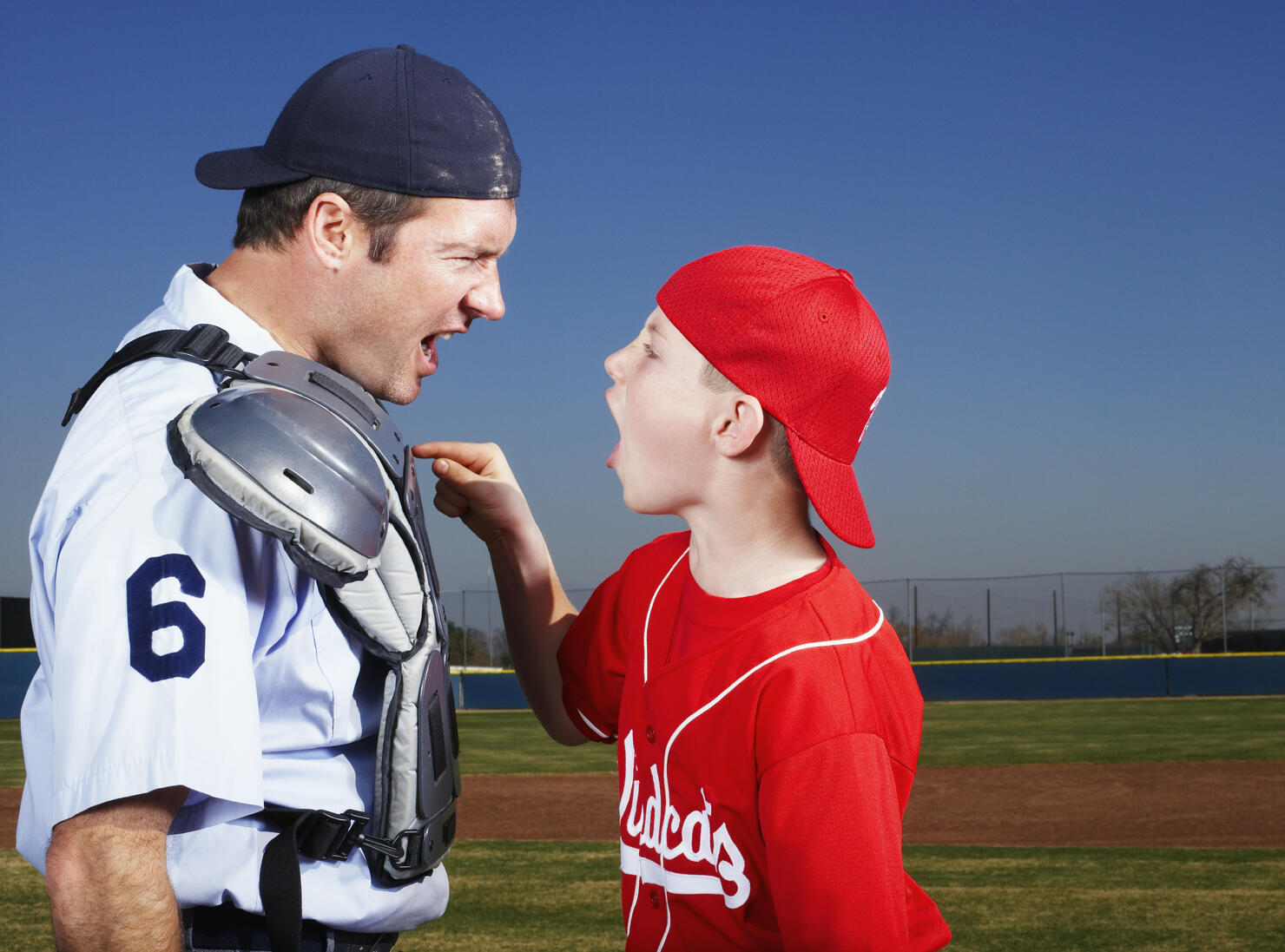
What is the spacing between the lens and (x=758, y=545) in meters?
1.91

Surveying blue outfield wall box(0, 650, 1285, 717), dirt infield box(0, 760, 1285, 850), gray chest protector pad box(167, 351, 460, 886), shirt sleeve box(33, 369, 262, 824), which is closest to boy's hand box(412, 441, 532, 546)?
gray chest protector pad box(167, 351, 460, 886)

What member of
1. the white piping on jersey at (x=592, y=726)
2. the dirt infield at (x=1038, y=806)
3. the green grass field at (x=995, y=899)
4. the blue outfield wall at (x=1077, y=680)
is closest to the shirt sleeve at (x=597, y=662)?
the white piping on jersey at (x=592, y=726)

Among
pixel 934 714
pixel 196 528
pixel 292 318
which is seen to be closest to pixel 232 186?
pixel 292 318

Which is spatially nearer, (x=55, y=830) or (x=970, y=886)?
(x=55, y=830)

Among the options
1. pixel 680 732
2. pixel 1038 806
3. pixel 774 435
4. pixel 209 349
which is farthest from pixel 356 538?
pixel 1038 806

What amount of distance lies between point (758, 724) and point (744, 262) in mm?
777

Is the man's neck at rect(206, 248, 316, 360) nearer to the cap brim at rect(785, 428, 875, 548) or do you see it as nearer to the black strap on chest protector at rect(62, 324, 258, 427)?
the black strap on chest protector at rect(62, 324, 258, 427)

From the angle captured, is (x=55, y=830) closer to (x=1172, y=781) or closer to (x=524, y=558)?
(x=524, y=558)

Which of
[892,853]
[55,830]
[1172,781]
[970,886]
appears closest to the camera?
[55,830]

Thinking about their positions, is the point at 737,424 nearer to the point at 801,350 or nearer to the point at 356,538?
the point at 801,350

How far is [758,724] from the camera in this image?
66.2 inches

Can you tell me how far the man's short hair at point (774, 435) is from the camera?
191 centimetres

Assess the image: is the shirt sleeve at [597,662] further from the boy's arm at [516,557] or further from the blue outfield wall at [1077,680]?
the blue outfield wall at [1077,680]

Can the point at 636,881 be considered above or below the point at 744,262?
below
